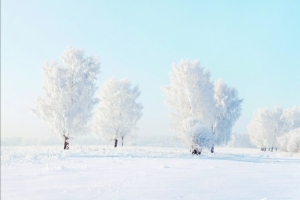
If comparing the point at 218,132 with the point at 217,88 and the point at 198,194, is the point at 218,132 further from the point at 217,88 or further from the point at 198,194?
the point at 198,194

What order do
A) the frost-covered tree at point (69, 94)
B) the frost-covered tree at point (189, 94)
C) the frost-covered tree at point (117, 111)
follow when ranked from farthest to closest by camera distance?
the frost-covered tree at point (117, 111) → the frost-covered tree at point (189, 94) → the frost-covered tree at point (69, 94)

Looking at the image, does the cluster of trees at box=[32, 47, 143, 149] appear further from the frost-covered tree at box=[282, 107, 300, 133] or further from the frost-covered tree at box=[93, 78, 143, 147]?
the frost-covered tree at box=[282, 107, 300, 133]

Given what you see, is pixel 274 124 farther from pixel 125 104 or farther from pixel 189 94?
pixel 125 104

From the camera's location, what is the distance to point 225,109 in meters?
37.3

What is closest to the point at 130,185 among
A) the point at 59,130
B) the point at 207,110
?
the point at 59,130

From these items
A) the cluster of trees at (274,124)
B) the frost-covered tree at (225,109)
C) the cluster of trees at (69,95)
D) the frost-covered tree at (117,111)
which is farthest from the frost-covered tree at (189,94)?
the cluster of trees at (274,124)

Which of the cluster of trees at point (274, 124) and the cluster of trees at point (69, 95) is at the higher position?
the cluster of trees at point (69, 95)

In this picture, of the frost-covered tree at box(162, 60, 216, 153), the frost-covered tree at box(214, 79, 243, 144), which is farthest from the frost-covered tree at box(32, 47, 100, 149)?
the frost-covered tree at box(214, 79, 243, 144)

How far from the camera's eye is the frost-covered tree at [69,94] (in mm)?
27406

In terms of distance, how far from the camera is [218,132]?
36.8 metres

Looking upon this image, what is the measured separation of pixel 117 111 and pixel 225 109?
1433 cm

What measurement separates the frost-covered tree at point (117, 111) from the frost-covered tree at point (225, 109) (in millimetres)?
10457

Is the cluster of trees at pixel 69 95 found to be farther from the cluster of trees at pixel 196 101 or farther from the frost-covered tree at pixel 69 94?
the cluster of trees at pixel 196 101

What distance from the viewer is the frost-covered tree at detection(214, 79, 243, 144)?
36.9m
